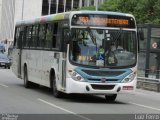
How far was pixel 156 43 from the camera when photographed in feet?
106

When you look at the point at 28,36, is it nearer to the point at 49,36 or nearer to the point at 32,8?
the point at 49,36

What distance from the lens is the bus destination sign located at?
18.6m

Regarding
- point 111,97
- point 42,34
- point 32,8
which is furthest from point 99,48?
point 32,8

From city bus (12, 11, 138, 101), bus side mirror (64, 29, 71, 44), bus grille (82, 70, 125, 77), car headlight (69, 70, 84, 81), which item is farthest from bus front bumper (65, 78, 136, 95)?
bus side mirror (64, 29, 71, 44)

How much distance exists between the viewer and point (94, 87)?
18328 millimetres

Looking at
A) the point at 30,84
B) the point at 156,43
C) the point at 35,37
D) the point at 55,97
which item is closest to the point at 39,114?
the point at 55,97

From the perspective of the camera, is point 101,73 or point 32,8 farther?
point 32,8

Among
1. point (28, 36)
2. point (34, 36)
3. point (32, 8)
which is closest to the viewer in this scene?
point (34, 36)

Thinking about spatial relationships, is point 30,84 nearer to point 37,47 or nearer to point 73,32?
point 37,47

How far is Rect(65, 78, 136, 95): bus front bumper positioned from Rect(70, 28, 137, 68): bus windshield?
615 millimetres

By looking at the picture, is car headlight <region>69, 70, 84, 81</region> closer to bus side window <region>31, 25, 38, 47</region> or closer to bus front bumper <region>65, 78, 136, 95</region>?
bus front bumper <region>65, 78, 136, 95</region>

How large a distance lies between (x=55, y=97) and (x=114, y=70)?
8.97ft

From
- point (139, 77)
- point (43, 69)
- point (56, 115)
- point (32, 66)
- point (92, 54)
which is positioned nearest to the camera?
point (56, 115)

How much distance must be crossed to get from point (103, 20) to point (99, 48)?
38.7 inches
